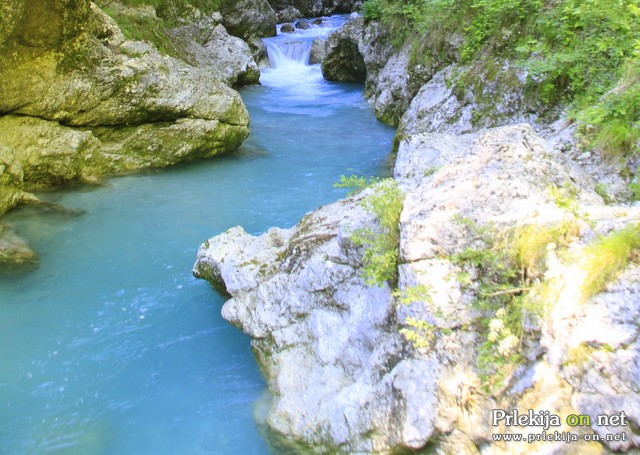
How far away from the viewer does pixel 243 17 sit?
1891 centimetres

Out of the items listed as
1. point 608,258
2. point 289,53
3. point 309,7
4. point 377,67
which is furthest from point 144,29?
point 309,7

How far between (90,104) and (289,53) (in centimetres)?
1260

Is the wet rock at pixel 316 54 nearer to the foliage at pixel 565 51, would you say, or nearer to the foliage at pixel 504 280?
the foliage at pixel 565 51

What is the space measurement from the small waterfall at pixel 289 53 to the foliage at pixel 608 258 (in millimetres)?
18278

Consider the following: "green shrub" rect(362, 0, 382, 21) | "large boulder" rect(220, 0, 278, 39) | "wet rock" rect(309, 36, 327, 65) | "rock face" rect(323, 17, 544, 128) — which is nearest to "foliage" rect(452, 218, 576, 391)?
"rock face" rect(323, 17, 544, 128)

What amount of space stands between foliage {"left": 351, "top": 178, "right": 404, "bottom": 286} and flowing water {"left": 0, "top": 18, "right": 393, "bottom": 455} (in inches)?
60.5

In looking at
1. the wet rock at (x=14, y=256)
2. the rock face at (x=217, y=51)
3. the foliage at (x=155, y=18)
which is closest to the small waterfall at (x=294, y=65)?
the rock face at (x=217, y=51)

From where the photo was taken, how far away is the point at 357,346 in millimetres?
3730

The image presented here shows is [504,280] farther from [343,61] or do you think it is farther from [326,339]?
Answer: [343,61]

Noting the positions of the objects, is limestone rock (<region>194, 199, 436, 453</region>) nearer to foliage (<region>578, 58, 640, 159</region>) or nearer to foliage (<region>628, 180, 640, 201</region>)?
foliage (<region>628, 180, 640, 201</region>)

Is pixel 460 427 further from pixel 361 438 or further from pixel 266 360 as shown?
pixel 266 360

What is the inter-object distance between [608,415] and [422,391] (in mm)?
962

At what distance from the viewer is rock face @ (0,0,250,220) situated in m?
7.86

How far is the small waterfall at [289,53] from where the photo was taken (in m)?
19.8
